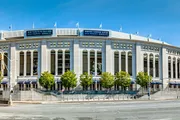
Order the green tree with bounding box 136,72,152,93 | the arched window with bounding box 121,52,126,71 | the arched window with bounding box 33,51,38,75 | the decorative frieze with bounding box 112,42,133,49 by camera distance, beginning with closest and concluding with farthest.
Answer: the green tree with bounding box 136,72,152,93
the arched window with bounding box 33,51,38,75
the decorative frieze with bounding box 112,42,133,49
the arched window with bounding box 121,52,126,71

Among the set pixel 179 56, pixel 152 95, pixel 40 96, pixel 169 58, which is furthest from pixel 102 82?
pixel 179 56

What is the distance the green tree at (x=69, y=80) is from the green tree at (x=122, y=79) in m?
12.7

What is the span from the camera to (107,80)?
7769cm

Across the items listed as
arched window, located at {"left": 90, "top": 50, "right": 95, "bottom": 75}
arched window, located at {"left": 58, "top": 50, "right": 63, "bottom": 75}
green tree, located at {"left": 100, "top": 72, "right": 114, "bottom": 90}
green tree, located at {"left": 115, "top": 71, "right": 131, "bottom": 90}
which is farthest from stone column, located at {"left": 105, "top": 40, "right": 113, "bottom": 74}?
arched window, located at {"left": 58, "top": 50, "right": 63, "bottom": 75}

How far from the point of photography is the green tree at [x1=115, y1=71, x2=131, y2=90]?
78688 millimetres

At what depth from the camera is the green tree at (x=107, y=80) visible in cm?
7775

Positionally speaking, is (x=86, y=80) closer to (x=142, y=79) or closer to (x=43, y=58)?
(x=43, y=58)

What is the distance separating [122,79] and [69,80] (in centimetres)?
1555

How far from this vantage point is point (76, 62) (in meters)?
83.1

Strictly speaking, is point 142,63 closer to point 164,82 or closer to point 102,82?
point 164,82

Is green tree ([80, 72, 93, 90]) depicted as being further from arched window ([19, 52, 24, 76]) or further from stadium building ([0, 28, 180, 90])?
Result: arched window ([19, 52, 24, 76])

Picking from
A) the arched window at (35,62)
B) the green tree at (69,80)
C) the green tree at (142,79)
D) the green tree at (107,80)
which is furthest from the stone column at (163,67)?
the arched window at (35,62)

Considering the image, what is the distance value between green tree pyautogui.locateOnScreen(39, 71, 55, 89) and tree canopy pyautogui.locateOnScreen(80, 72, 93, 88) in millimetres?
8573

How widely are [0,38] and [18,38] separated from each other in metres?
7.28
